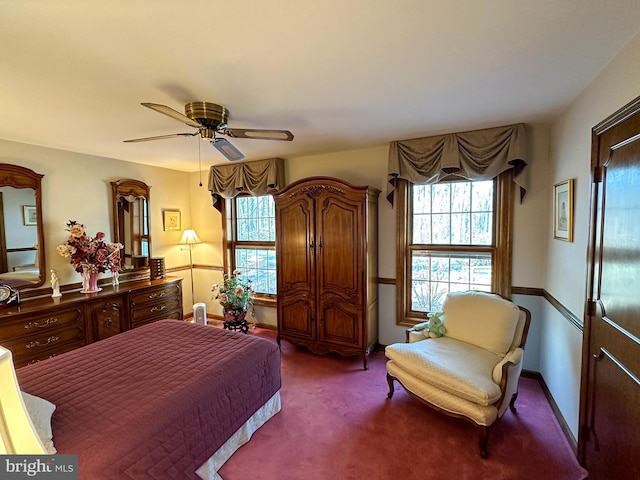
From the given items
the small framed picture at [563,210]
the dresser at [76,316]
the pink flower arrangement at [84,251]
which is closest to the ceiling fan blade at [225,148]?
the pink flower arrangement at [84,251]

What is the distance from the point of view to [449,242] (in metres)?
3.26

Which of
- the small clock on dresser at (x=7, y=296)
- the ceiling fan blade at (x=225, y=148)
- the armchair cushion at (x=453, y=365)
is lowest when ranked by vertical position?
the armchair cushion at (x=453, y=365)

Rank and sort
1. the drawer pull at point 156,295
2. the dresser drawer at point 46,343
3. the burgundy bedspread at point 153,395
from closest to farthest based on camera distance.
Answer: the burgundy bedspread at point 153,395, the dresser drawer at point 46,343, the drawer pull at point 156,295

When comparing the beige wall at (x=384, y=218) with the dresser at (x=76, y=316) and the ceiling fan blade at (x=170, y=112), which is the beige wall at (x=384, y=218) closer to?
the dresser at (x=76, y=316)

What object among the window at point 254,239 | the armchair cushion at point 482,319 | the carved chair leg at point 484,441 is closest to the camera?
the carved chair leg at point 484,441

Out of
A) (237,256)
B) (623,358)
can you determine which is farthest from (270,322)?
(623,358)

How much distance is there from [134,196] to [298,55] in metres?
3.43

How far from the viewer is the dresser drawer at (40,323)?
255cm

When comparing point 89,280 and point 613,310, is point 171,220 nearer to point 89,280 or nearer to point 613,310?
point 89,280

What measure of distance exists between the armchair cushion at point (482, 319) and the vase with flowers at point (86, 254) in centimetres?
371

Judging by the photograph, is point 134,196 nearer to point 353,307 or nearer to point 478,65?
point 353,307

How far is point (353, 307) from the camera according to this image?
319 centimetres

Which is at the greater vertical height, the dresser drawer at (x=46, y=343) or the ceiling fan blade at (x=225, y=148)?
the ceiling fan blade at (x=225, y=148)

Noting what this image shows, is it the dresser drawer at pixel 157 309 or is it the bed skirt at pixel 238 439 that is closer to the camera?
the bed skirt at pixel 238 439
